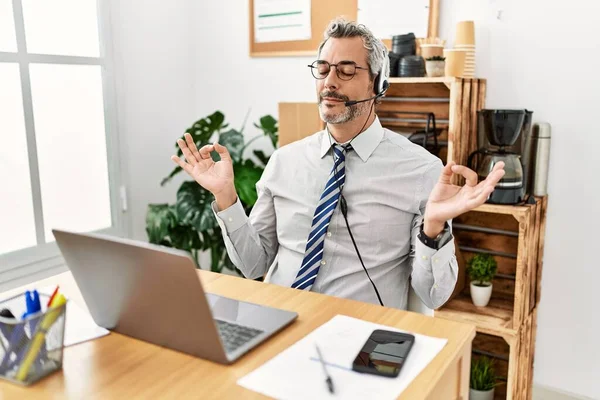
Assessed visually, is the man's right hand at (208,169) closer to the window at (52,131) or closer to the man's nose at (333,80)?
the man's nose at (333,80)

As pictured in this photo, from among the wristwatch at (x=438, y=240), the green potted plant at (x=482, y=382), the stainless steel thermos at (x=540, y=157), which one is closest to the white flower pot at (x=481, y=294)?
the green potted plant at (x=482, y=382)

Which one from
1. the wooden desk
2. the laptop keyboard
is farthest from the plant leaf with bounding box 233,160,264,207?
the laptop keyboard

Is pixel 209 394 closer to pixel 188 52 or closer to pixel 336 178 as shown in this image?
pixel 336 178

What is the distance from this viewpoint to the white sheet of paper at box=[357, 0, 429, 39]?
2.42 meters

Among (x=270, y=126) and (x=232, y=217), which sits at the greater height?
(x=270, y=126)

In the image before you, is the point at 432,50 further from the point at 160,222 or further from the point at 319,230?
the point at 160,222

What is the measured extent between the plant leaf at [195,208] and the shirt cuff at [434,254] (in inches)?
59.5

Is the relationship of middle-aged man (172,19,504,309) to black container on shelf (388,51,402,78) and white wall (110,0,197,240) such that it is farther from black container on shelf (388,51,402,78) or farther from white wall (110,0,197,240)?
white wall (110,0,197,240)

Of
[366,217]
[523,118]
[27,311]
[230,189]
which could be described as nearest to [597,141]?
[523,118]

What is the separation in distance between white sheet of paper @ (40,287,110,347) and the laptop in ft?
0.06

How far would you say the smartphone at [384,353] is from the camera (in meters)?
0.89

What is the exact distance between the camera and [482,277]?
2.22 m

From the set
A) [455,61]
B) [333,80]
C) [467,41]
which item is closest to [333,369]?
[333,80]

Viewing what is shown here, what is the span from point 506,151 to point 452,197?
0.95 m
